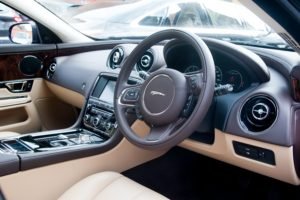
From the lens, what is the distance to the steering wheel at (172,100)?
4.05ft

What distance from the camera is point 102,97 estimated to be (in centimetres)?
193

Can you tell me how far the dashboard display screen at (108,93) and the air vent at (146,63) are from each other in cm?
22

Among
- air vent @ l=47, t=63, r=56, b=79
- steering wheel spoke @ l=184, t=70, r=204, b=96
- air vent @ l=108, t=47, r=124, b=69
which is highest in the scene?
steering wheel spoke @ l=184, t=70, r=204, b=96

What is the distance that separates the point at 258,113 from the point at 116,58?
90 cm

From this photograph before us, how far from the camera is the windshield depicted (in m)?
1.82

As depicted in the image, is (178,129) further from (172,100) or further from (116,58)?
(116,58)

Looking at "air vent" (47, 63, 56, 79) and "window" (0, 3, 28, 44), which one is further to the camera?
"air vent" (47, 63, 56, 79)

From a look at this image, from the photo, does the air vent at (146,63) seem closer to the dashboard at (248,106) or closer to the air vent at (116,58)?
the dashboard at (248,106)

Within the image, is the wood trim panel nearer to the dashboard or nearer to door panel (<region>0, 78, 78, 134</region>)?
door panel (<region>0, 78, 78, 134</region>)

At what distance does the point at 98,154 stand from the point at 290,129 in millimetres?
776

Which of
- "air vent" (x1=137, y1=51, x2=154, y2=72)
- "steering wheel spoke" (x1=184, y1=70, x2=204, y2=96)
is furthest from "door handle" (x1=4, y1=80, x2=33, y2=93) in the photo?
"steering wheel spoke" (x1=184, y1=70, x2=204, y2=96)

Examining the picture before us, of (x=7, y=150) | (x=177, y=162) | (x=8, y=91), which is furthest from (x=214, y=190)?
(x=8, y=91)

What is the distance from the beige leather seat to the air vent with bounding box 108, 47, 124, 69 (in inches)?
27.1

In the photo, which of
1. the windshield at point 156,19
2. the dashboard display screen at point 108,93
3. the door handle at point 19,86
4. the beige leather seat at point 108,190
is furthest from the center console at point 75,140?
the door handle at point 19,86
